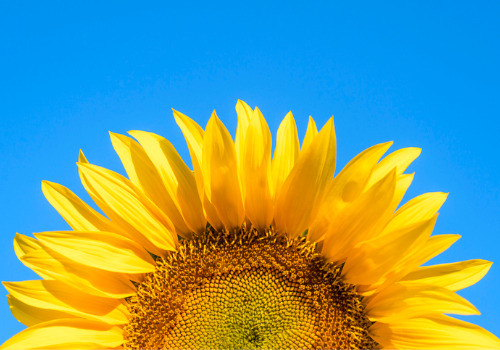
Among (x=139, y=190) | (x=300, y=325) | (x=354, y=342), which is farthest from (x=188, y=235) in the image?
(x=354, y=342)

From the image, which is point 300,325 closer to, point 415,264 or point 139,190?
point 415,264

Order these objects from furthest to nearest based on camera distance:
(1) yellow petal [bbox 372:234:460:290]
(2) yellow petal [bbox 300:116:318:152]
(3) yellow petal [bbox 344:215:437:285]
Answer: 1. (2) yellow petal [bbox 300:116:318:152]
2. (1) yellow petal [bbox 372:234:460:290]
3. (3) yellow petal [bbox 344:215:437:285]

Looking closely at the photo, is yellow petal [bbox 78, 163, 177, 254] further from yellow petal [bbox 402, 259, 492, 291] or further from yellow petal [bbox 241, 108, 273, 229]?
yellow petal [bbox 402, 259, 492, 291]

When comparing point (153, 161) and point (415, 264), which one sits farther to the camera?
point (153, 161)

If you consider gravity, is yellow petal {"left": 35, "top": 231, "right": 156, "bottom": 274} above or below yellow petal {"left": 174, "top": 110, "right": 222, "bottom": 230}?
below

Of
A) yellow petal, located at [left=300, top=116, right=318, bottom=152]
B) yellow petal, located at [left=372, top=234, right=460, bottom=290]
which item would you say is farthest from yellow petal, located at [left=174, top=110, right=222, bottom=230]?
yellow petal, located at [left=372, top=234, right=460, bottom=290]

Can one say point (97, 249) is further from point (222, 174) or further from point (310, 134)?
point (310, 134)

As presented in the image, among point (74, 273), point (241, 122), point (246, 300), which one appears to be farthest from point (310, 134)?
point (74, 273)
